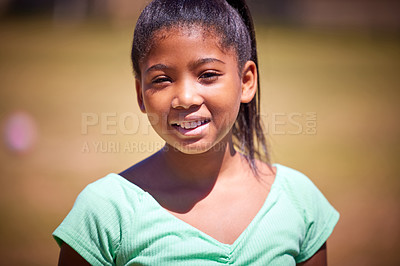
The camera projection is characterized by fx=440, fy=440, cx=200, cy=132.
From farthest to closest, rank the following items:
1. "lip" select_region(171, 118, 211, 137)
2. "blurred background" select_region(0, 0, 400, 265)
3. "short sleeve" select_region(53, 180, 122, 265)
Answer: "blurred background" select_region(0, 0, 400, 265) → "lip" select_region(171, 118, 211, 137) → "short sleeve" select_region(53, 180, 122, 265)

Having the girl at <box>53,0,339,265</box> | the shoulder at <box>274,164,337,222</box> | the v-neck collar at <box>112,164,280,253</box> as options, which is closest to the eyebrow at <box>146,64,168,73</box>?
the girl at <box>53,0,339,265</box>

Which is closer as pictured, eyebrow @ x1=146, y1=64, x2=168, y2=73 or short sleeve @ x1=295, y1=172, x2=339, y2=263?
eyebrow @ x1=146, y1=64, x2=168, y2=73

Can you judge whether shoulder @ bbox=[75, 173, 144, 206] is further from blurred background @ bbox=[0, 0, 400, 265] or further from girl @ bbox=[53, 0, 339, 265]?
blurred background @ bbox=[0, 0, 400, 265]

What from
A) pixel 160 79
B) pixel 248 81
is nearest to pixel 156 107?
pixel 160 79

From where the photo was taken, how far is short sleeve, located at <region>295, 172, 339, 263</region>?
1.68 metres

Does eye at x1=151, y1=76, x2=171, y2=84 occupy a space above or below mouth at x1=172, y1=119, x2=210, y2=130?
above

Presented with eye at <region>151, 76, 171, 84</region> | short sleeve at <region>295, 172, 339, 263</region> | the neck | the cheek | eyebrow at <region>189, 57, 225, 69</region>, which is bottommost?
short sleeve at <region>295, 172, 339, 263</region>

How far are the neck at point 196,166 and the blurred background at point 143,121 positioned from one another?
26.4 inches

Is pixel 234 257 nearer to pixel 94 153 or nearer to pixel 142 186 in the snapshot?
pixel 142 186

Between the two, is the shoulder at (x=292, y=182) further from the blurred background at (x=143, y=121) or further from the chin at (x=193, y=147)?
the blurred background at (x=143, y=121)

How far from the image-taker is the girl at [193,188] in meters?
1.47

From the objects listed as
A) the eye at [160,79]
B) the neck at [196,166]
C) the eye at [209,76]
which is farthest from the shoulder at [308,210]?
the eye at [160,79]

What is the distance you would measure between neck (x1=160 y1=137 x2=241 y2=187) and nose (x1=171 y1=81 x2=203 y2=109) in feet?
0.88

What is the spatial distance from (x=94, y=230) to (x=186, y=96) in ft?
1.76
